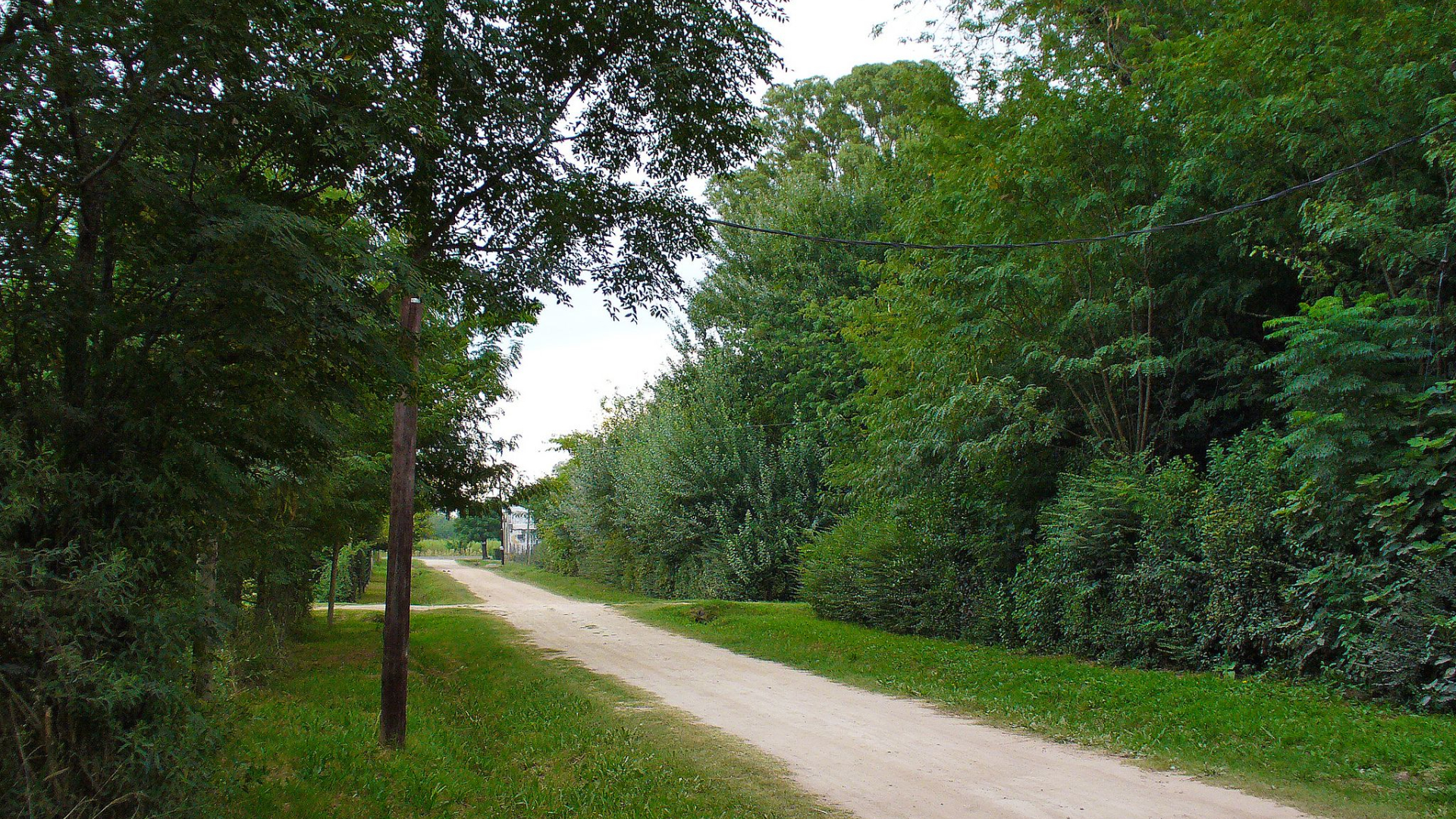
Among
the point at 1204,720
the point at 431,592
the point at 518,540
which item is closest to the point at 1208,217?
the point at 1204,720

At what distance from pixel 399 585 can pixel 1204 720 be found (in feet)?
25.2

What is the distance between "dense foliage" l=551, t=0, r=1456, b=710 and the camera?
29.2 ft

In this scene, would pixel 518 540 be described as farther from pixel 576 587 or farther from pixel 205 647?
pixel 205 647

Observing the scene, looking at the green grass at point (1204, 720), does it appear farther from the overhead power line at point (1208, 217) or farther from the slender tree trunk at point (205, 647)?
the slender tree trunk at point (205, 647)

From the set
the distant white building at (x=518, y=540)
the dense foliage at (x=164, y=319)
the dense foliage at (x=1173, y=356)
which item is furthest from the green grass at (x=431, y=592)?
the dense foliage at (x=164, y=319)

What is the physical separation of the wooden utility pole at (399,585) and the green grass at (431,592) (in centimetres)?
1783

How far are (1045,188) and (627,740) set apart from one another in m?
9.45

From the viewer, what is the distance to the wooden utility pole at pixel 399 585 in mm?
7957

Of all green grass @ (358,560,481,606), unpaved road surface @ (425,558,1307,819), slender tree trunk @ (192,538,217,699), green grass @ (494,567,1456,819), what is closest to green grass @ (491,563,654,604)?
green grass @ (358,560,481,606)

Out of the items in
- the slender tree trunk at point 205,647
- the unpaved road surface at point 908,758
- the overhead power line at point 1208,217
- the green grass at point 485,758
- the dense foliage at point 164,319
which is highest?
the overhead power line at point 1208,217

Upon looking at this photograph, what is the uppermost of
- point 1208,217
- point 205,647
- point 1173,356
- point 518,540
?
point 1208,217

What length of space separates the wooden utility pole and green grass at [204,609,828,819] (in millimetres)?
279

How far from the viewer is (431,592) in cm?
3575

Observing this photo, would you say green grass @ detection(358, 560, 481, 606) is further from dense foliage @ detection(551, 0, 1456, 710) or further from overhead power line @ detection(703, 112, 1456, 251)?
overhead power line @ detection(703, 112, 1456, 251)
